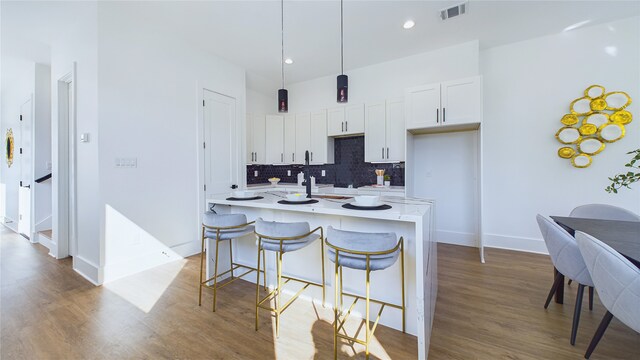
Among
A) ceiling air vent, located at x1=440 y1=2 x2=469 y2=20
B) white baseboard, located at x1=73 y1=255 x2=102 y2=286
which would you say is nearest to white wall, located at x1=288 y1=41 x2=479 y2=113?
ceiling air vent, located at x1=440 y1=2 x2=469 y2=20

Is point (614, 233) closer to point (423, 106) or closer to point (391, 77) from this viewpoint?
point (423, 106)

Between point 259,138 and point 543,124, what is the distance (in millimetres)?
4603

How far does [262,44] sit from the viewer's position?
3.58 m

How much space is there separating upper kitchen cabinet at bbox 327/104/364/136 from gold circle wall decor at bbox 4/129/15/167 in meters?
6.44

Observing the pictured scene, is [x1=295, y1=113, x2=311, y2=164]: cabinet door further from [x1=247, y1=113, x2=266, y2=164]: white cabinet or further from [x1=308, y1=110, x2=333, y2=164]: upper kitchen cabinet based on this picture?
[x1=247, y1=113, x2=266, y2=164]: white cabinet

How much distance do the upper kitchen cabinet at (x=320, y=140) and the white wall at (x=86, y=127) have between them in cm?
307

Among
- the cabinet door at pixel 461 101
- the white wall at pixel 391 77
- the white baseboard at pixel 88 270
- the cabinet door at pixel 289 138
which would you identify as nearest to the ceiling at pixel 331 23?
the white wall at pixel 391 77

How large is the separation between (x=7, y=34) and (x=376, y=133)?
5133mm

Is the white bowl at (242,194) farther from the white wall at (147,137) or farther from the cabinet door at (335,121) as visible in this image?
the cabinet door at (335,121)

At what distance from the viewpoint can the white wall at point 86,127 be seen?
2680mm

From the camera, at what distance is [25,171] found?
4.62 meters

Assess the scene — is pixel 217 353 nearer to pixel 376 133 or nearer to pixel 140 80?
pixel 140 80

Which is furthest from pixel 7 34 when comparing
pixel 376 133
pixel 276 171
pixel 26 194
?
pixel 376 133

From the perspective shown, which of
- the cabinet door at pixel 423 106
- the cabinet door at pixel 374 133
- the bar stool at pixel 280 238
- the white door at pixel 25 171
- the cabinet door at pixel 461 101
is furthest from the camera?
the white door at pixel 25 171
